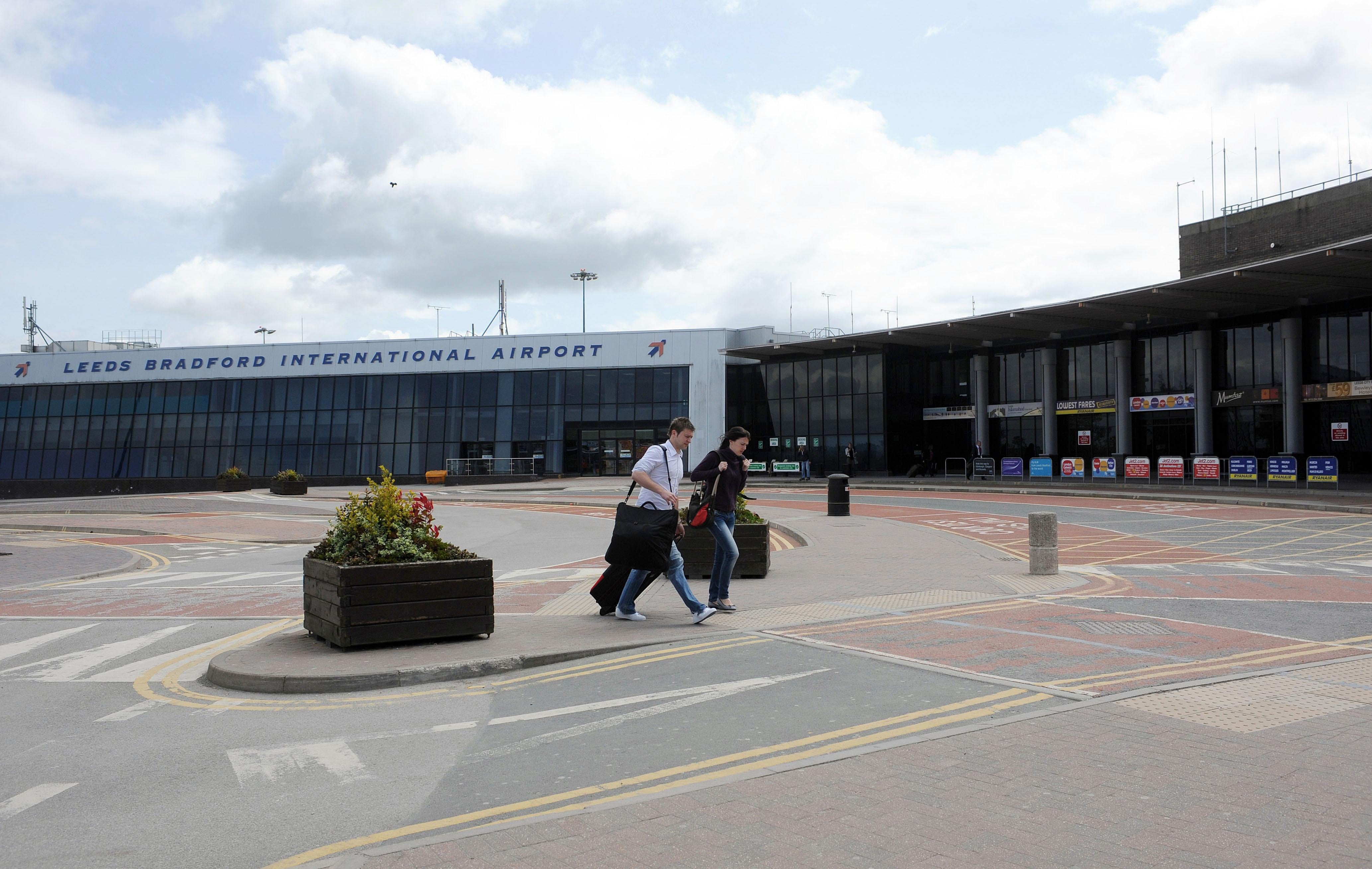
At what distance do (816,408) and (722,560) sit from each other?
146 feet

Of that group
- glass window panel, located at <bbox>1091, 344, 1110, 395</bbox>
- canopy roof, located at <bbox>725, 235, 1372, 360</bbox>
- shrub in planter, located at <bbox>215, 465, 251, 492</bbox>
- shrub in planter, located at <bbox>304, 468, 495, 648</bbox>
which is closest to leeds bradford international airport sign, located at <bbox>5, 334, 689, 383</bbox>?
canopy roof, located at <bbox>725, 235, 1372, 360</bbox>

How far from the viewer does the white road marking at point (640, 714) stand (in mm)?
5562

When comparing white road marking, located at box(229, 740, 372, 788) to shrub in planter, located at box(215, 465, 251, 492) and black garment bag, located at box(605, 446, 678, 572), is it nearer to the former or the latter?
black garment bag, located at box(605, 446, 678, 572)

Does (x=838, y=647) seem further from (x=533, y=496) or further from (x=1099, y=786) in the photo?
(x=533, y=496)

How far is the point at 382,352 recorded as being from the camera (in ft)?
212

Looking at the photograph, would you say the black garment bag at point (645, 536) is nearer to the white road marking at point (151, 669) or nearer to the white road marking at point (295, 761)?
the white road marking at point (151, 669)

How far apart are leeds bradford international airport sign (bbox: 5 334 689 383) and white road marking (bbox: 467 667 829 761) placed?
52577mm

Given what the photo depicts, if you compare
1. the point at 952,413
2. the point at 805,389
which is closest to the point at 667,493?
the point at 952,413

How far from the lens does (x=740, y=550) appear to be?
12797mm

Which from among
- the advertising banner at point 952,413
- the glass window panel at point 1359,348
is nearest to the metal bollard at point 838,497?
the glass window panel at point 1359,348

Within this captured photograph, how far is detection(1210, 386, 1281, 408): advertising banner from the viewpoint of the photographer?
3881cm

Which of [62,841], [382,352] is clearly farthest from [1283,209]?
[62,841]

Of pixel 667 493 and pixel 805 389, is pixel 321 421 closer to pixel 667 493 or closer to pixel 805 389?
pixel 805 389

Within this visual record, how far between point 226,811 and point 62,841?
641 millimetres
